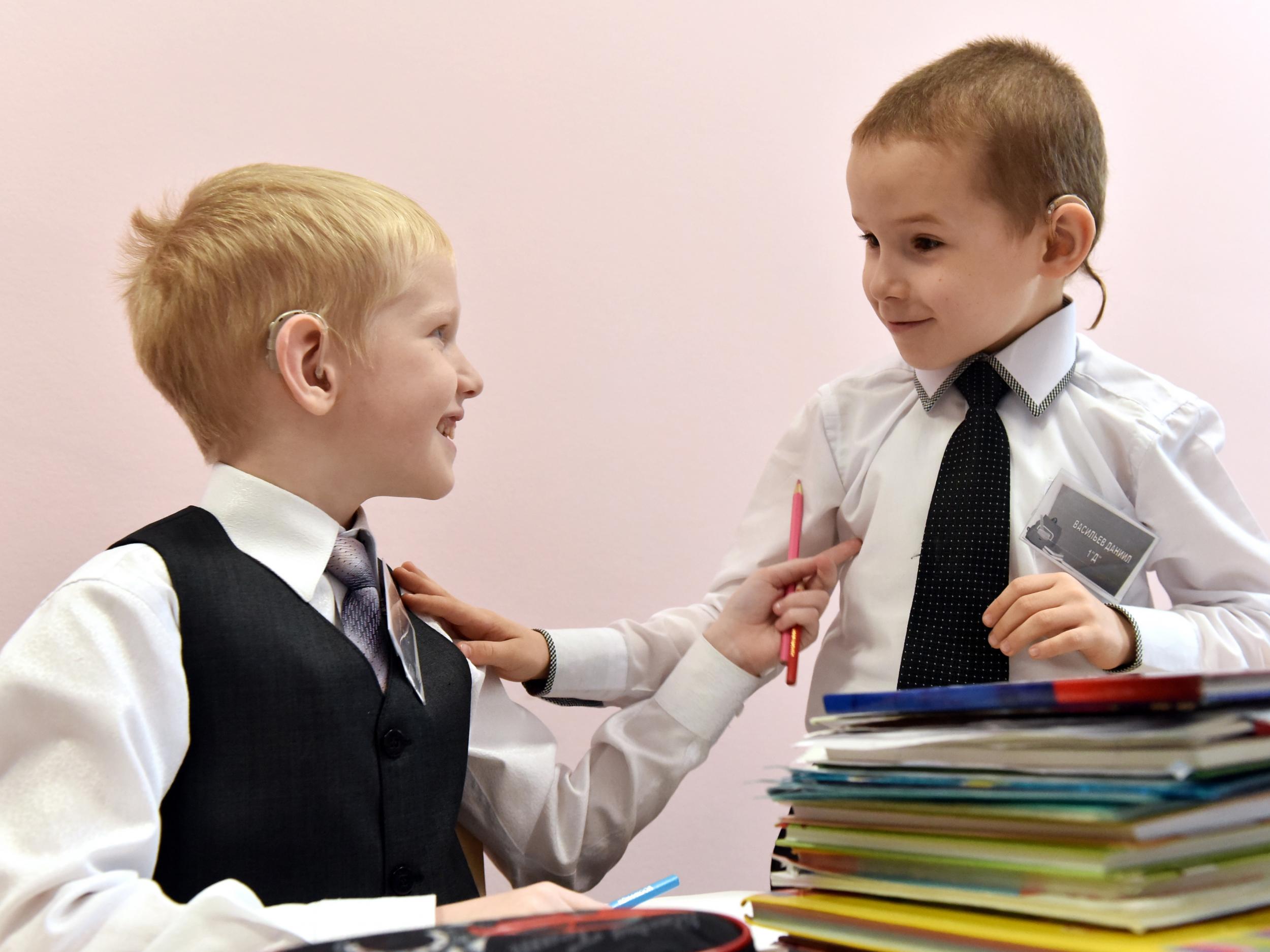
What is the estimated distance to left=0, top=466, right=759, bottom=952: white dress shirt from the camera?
1.89 feet

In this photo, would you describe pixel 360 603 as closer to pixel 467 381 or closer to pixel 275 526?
pixel 275 526

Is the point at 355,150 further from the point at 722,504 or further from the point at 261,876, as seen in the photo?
the point at 261,876

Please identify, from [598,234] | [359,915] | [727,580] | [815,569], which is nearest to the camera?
[359,915]

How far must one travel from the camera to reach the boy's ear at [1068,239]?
1.03 metres

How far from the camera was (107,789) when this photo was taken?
2.11 feet

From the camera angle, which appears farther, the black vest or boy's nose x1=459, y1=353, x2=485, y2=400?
boy's nose x1=459, y1=353, x2=485, y2=400

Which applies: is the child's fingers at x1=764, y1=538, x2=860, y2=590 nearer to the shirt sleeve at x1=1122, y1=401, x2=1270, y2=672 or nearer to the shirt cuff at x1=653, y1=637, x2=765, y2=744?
the shirt cuff at x1=653, y1=637, x2=765, y2=744

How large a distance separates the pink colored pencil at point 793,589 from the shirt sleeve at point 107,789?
1.57 feet

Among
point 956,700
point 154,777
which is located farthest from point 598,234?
point 956,700

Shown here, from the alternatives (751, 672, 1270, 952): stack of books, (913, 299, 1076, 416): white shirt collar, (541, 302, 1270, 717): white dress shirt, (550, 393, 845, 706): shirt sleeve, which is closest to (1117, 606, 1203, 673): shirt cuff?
(541, 302, 1270, 717): white dress shirt

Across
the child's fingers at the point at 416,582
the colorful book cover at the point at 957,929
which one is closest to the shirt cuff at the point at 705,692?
the child's fingers at the point at 416,582

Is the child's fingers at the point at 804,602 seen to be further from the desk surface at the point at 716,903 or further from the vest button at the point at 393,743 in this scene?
the vest button at the point at 393,743

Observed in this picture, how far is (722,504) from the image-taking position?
160cm

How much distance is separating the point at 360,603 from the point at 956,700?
0.52 m
